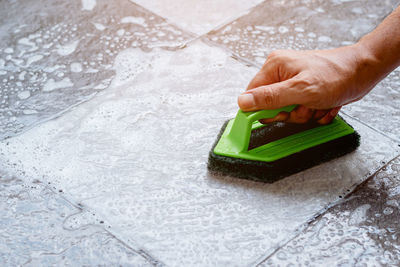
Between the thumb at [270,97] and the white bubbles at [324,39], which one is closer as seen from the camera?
the thumb at [270,97]

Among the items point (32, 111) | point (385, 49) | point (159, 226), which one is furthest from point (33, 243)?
point (385, 49)

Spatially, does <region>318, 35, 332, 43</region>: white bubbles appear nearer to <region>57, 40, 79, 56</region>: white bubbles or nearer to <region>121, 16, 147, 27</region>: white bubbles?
<region>121, 16, 147, 27</region>: white bubbles

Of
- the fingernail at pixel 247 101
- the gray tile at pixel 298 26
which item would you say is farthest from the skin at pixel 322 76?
the gray tile at pixel 298 26

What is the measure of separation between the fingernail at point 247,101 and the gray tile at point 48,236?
502 millimetres

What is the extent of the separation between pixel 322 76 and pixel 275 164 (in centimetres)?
29

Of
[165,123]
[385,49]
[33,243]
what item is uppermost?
[385,49]

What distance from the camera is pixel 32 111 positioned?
156 centimetres

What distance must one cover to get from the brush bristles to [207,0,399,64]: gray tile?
0.51 m

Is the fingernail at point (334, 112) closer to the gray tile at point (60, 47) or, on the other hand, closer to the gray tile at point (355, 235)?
the gray tile at point (355, 235)

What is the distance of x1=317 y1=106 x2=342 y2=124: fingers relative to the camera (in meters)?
1.43

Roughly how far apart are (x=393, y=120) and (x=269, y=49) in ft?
1.82

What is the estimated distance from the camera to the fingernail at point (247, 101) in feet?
4.27

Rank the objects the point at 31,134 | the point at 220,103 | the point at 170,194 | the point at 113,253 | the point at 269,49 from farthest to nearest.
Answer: the point at 269,49 < the point at 220,103 < the point at 31,134 < the point at 170,194 < the point at 113,253

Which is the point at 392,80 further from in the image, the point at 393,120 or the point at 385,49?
the point at 385,49
